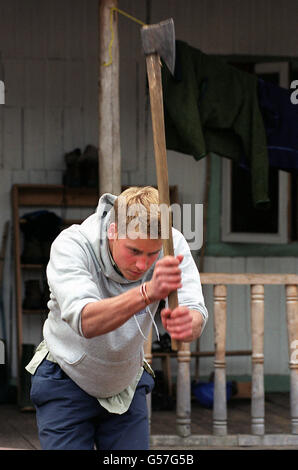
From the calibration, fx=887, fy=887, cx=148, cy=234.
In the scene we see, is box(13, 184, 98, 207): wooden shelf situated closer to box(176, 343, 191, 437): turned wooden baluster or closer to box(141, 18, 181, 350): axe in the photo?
box(176, 343, 191, 437): turned wooden baluster

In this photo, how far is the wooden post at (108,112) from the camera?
5.32 m

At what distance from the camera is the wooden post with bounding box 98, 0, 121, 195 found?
5316mm

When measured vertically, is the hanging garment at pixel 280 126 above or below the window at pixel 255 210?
above

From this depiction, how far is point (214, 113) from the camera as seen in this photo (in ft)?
19.7

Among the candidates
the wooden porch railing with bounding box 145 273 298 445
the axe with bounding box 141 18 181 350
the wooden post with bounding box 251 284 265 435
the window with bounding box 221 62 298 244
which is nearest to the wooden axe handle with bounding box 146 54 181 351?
the axe with bounding box 141 18 181 350

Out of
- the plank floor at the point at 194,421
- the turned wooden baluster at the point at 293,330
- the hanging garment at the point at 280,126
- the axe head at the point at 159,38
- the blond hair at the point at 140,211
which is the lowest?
the plank floor at the point at 194,421

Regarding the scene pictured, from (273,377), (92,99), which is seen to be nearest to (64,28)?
(92,99)

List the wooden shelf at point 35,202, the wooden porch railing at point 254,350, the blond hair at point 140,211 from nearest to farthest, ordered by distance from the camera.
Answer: the blond hair at point 140,211 < the wooden porch railing at point 254,350 < the wooden shelf at point 35,202

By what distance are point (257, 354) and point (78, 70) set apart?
3.00 meters

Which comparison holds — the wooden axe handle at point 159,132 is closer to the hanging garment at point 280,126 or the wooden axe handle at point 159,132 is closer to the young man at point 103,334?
the young man at point 103,334

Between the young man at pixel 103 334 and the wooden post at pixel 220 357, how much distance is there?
2.08m

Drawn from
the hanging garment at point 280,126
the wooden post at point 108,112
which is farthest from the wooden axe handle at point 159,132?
the hanging garment at point 280,126

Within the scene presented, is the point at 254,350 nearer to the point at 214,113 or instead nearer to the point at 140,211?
the point at 214,113

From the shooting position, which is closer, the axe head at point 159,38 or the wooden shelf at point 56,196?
the axe head at point 159,38
